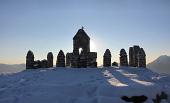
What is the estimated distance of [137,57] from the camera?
5725 cm

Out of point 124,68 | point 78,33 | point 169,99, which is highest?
point 78,33

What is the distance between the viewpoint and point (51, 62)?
57531 mm

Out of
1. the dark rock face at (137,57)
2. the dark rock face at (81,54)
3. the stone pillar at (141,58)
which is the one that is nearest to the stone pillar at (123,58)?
the dark rock face at (137,57)

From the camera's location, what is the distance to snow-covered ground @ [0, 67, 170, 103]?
1508 inches

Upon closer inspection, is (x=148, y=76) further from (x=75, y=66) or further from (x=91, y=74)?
(x=75, y=66)

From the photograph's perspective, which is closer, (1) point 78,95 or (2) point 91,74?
(1) point 78,95

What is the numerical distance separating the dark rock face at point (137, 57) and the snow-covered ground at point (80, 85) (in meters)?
6.01

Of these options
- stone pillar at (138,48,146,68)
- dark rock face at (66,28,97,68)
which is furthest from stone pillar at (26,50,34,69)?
stone pillar at (138,48,146,68)

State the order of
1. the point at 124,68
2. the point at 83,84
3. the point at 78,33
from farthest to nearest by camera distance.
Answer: the point at 78,33
the point at 124,68
the point at 83,84

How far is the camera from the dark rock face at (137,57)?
186 feet

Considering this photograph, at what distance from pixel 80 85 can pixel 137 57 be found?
1812 cm

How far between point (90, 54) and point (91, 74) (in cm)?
769

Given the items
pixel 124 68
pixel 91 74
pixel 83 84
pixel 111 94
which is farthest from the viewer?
pixel 124 68

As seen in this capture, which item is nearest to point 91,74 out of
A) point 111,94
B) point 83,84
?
point 83,84
